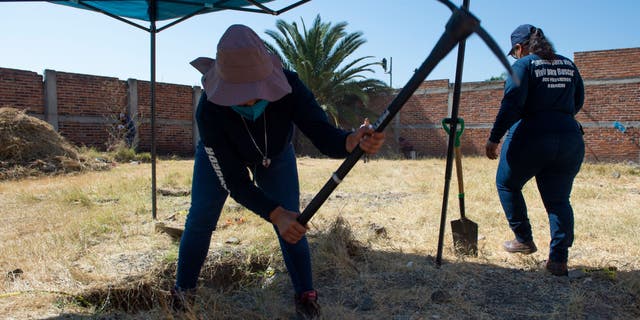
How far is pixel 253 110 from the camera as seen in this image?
6.27 feet

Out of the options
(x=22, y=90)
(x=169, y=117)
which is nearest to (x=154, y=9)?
(x=22, y=90)

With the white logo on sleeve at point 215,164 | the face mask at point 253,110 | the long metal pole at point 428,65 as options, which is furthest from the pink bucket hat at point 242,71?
the long metal pole at point 428,65

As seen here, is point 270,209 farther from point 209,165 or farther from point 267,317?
point 267,317

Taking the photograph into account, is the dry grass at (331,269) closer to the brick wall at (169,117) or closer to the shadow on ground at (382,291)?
the shadow on ground at (382,291)

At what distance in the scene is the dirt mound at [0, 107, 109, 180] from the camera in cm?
845

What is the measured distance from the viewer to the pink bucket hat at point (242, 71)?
5.49ft

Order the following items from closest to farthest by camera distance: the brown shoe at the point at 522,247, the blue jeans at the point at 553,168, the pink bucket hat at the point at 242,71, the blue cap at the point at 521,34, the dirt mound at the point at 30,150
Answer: the pink bucket hat at the point at 242,71, the blue jeans at the point at 553,168, the blue cap at the point at 521,34, the brown shoe at the point at 522,247, the dirt mound at the point at 30,150

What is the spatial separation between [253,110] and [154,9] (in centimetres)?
292

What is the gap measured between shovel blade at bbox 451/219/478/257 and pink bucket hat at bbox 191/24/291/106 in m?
1.88

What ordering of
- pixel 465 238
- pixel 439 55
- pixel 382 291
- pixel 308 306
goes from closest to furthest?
1. pixel 439 55
2. pixel 308 306
3. pixel 382 291
4. pixel 465 238

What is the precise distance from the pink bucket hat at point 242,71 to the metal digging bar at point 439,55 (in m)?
0.41

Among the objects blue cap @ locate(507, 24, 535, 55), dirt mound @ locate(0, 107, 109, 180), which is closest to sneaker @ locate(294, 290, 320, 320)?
blue cap @ locate(507, 24, 535, 55)

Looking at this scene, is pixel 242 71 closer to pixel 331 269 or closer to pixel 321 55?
pixel 331 269

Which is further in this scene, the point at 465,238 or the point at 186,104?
the point at 186,104
